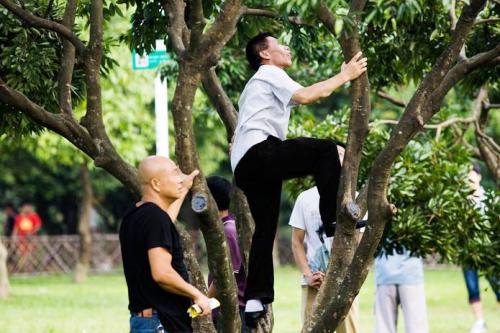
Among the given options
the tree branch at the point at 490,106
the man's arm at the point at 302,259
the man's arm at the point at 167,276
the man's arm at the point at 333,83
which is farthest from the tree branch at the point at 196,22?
the tree branch at the point at 490,106

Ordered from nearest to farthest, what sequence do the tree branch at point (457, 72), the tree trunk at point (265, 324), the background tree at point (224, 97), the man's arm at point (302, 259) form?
1. the background tree at point (224, 97)
2. the tree branch at point (457, 72)
3. the tree trunk at point (265, 324)
4. the man's arm at point (302, 259)

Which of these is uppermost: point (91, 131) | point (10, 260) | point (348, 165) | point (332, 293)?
point (10, 260)

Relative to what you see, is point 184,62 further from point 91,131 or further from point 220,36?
point 91,131

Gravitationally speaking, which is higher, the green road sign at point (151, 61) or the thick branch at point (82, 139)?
the green road sign at point (151, 61)

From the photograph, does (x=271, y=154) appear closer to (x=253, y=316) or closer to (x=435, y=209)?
(x=253, y=316)

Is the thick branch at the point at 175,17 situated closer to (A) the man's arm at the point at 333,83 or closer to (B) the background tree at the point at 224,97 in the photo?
(B) the background tree at the point at 224,97

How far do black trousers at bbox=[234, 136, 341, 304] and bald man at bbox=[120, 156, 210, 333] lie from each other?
921mm

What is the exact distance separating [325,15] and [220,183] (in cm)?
256

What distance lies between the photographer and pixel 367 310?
21.7m

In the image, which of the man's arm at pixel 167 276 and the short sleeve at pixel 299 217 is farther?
the short sleeve at pixel 299 217

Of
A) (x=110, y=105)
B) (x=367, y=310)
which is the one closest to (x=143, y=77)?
(x=110, y=105)

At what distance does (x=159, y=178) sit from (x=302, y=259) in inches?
147

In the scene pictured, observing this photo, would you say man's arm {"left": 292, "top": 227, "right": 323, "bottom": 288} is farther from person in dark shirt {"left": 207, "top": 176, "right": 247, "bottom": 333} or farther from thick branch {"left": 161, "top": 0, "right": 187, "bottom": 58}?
thick branch {"left": 161, "top": 0, "right": 187, "bottom": 58}

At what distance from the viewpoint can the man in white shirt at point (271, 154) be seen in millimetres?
7742
